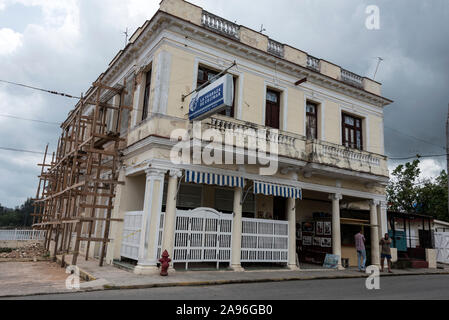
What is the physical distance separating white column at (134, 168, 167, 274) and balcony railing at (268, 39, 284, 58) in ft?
24.8

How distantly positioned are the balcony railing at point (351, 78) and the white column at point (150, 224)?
11105 mm

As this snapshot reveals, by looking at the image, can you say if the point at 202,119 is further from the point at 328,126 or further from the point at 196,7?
the point at 328,126

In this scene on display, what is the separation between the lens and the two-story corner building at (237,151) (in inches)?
465

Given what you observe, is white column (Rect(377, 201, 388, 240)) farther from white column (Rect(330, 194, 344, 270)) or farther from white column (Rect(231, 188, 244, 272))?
white column (Rect(231, 188, 244, 272))

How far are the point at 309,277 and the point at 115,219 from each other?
23.4 feet

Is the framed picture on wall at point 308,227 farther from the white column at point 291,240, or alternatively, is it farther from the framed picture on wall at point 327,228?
the white column at point 291,240

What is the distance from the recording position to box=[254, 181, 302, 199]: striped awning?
1338 centimetres

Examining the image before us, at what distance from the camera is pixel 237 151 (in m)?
12.3

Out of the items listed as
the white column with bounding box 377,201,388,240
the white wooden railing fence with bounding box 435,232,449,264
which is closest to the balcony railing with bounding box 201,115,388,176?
the white column with bounding box 377,201,388,240

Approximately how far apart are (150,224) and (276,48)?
9458 millimetres

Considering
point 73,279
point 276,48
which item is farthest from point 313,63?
point 73,279

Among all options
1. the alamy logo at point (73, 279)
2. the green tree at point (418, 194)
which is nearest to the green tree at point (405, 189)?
the green tree at point (418, 194)
